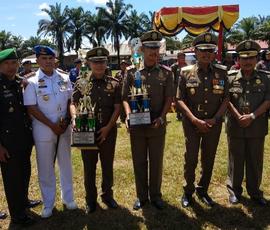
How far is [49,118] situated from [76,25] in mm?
64926

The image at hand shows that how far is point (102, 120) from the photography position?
15.7 feet

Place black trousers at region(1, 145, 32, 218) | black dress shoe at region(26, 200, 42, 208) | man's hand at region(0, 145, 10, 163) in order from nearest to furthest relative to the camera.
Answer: man's hand at region(0, 145, 10, 163) → black trousers at region(1, 145, 32, 218) → black dress shoe at region(26, 200, 42, 208)

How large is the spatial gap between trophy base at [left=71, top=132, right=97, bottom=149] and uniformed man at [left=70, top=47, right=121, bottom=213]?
0.13 metres

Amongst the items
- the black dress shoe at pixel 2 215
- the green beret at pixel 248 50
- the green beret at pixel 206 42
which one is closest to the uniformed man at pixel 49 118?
the black dress shoe at pixel 2 215

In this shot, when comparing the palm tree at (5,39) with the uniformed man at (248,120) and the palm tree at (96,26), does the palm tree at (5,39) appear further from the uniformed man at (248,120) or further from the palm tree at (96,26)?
the uniformed man at (248,120)

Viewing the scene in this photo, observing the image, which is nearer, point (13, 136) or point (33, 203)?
point (13, 136)

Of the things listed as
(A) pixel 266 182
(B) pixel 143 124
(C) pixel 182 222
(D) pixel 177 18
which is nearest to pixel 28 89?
(B) pixel 143 124

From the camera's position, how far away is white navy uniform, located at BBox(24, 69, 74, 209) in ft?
15.0

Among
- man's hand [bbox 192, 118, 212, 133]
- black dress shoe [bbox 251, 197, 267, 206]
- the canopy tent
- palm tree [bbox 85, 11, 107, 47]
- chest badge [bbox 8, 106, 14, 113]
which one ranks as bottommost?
black dress shoe [bbox 251, 197, 267, 206]

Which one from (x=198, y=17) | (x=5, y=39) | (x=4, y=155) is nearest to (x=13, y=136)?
(x=4, y=155)

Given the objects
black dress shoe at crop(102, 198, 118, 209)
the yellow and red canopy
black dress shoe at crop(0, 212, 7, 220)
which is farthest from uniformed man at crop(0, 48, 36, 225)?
the yellow and red canopy

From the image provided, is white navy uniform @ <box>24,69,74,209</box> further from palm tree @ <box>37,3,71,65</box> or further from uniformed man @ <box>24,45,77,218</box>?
palm tree @ <box>37,3,71,65</box>

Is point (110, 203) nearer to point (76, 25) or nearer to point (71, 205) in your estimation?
point (71, 205)

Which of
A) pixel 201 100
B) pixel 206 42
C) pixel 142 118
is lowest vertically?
pixel 142 118
